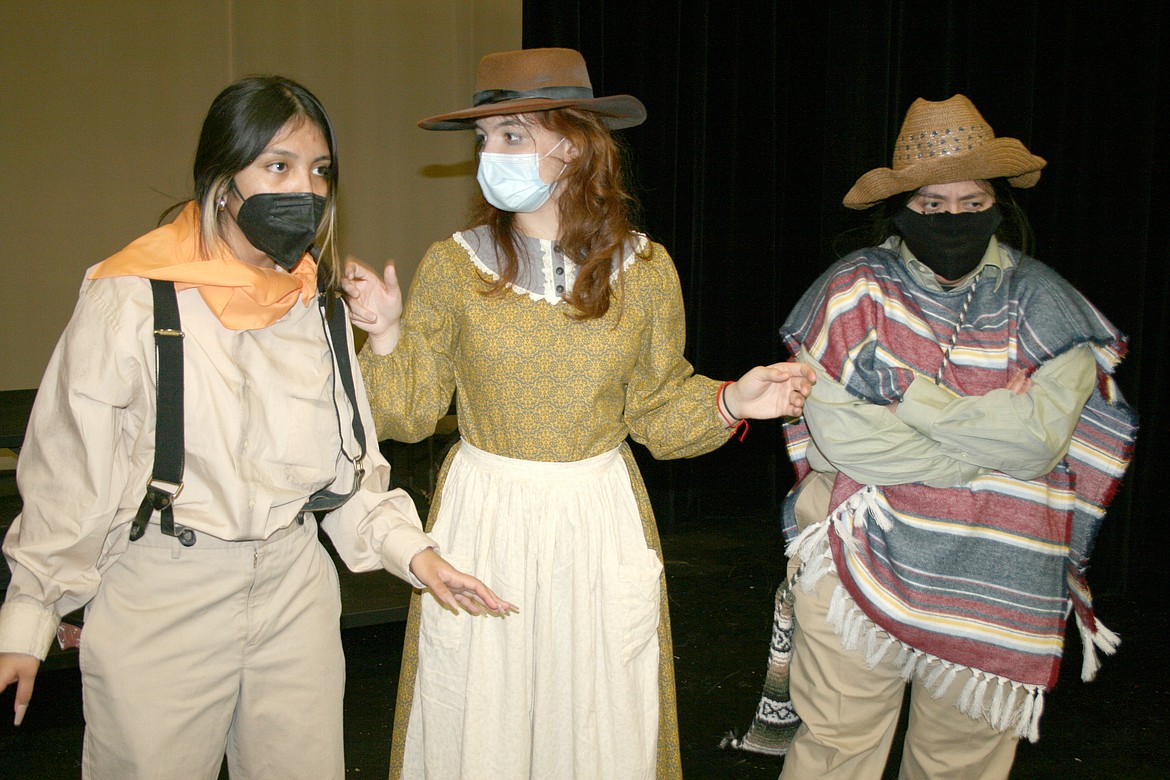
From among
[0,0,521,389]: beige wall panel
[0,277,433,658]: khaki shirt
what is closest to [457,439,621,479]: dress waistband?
[0,277,433,658]: khaki shirt

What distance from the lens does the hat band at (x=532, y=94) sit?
5.85ft

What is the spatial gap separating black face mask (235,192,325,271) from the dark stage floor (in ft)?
5.17

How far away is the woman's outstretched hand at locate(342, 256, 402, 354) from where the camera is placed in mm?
1688

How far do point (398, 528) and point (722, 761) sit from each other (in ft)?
4.68

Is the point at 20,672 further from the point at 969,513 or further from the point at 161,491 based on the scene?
the point at 969,513

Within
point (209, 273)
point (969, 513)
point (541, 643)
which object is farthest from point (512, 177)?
point (969, 513)

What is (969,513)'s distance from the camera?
1861 mm

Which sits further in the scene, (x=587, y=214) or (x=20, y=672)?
(x=587, y=214)

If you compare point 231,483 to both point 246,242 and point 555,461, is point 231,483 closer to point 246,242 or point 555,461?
point 246,242

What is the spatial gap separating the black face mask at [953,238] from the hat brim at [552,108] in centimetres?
60

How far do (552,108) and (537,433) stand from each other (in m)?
0.61

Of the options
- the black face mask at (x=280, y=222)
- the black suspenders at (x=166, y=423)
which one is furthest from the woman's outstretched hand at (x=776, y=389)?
the black suspenders at (x=166, y=423)

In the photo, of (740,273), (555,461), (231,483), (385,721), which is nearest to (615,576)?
(555,461)

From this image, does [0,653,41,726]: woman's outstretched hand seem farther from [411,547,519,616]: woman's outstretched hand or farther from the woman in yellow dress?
the woman in yellow dress
